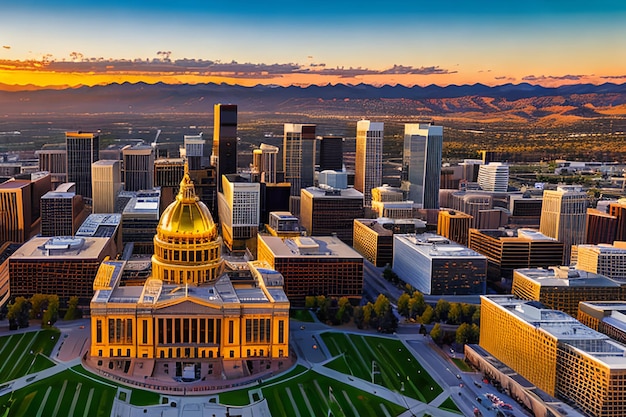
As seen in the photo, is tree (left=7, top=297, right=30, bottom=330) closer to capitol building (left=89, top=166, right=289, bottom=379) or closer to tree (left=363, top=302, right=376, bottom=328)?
capitol building (left=89, top=166, right=289, bottom=379)

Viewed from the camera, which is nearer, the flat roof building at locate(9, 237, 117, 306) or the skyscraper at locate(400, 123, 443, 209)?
the flat roof building at locate(9, 237, 117, 306)

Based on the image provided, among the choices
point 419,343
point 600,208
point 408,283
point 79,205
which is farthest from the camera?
point 600,208

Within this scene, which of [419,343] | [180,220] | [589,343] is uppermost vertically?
[180,220]

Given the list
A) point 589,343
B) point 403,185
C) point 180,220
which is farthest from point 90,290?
point 403,185

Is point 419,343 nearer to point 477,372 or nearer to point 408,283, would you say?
point 477,372

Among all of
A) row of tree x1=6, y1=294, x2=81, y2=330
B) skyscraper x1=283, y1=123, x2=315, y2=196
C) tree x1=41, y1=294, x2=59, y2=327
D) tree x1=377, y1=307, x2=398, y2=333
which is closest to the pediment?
tree x1=41, y1=294, x2=59, y2=327

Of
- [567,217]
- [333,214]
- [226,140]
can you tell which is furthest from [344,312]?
[226,140]
